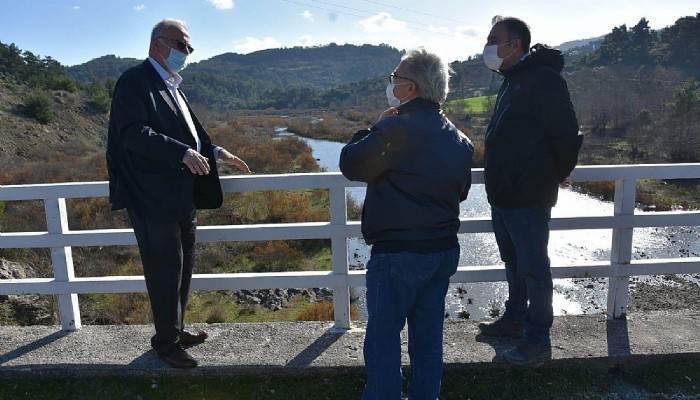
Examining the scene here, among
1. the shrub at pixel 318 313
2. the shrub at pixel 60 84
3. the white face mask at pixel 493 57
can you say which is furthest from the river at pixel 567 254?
the shrub at pixel 60 84

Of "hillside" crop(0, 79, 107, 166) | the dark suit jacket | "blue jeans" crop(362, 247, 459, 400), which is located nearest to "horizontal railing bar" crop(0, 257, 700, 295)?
the dark suit jacket

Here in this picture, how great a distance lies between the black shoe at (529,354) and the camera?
3.15m

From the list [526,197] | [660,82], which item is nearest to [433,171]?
[526,197]

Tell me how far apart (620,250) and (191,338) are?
9.16 ft

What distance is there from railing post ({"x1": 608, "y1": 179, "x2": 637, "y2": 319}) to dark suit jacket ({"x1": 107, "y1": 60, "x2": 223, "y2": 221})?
2.62 meters

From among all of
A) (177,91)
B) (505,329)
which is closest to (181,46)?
A: (177,91)

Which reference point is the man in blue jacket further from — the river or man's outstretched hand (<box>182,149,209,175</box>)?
the river

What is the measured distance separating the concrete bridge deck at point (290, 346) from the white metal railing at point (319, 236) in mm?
214

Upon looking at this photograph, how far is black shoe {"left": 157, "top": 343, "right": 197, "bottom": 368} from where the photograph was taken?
3.24 meters

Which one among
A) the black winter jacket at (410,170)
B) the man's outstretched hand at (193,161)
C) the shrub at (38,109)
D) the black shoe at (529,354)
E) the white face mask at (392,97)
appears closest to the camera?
the black winter jacket at (410,170)

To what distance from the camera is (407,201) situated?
7.76 ft

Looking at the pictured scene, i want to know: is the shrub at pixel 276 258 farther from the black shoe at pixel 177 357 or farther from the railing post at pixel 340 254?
the black shoe at pixel 177 357

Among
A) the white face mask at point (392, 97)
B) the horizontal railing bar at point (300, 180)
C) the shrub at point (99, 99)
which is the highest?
the shrub at point (99, 99)

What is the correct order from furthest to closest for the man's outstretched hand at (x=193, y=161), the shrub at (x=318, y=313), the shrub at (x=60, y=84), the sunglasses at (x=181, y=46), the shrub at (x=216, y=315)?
the shrub at (x=60, y=84)
the shrub at (x=216, y=315)
the shrub at (x=318, y=313)
the sunglasses at (x=181, y=46)
the man's outstretched hand at (x=193, y=161)
